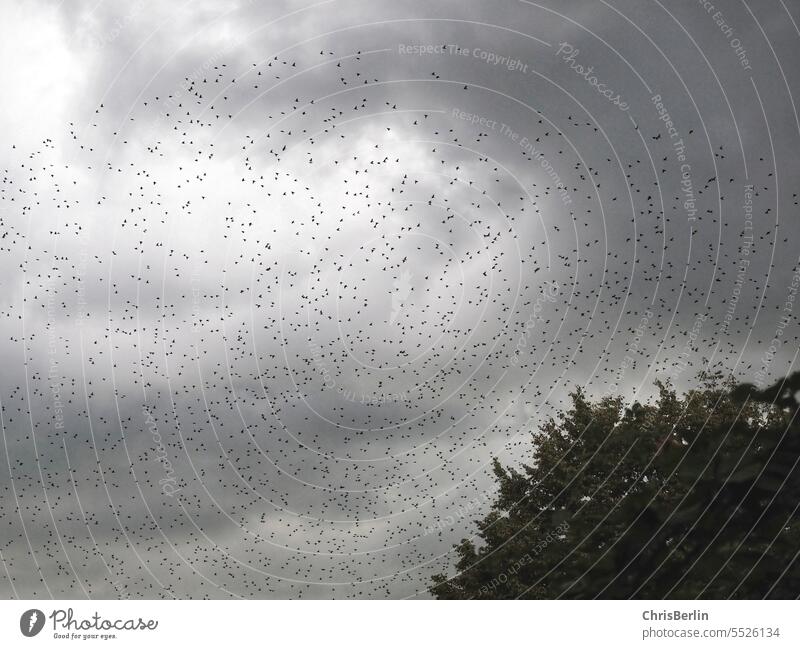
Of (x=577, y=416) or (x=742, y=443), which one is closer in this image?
(x=742, y=443)

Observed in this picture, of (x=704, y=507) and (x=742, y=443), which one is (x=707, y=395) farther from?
(x=704, y=507)

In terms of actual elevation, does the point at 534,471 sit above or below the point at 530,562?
above
